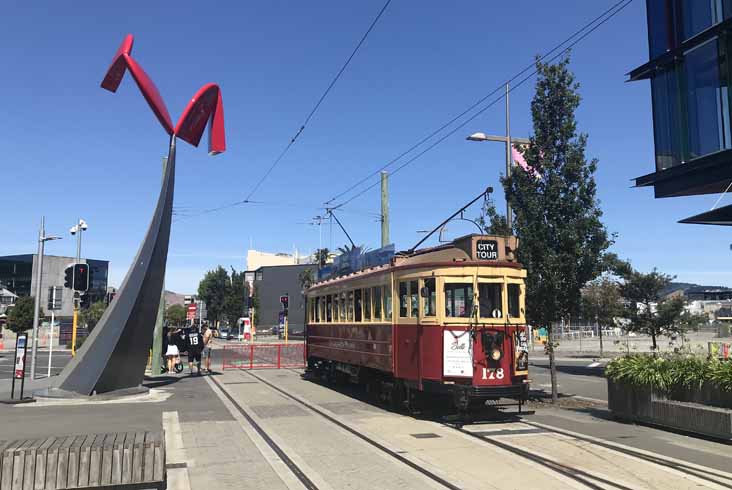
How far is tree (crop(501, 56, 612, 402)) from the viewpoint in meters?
14.0

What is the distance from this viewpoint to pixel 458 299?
1184 centimetres

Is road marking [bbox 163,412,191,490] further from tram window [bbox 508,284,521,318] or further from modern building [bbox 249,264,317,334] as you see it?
modern building [bbox 249,264,317,334]

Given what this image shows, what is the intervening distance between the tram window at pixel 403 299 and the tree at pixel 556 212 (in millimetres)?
3396

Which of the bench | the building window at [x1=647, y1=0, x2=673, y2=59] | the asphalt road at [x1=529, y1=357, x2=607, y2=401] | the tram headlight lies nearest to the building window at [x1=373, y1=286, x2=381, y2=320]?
the tram headlight

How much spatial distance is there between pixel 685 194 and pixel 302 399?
1006 cm

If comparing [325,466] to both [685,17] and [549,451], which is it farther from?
[685,17]

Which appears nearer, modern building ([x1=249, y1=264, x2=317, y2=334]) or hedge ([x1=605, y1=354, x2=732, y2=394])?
hedge ([x1=605, y1=354, x2=732, y2=394])

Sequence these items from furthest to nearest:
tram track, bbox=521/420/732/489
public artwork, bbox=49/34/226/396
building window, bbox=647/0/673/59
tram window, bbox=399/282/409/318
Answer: public artwork, bbox=49/34/226/396, building window, bbox=647/0/673/59, tram window, bbox=399/282/409/318, tram track, bbox=521/420/732/489

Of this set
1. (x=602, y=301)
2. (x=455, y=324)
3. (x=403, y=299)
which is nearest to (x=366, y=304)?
(x=403, y=299)

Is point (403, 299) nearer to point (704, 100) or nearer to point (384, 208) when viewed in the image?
point (704, 100)

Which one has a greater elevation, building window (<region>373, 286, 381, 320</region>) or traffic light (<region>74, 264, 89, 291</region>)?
traffic light (<region>74, 264, 89, 291</region>)

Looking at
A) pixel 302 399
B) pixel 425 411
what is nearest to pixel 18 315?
pixel 302 399

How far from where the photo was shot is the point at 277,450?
8.99 meters

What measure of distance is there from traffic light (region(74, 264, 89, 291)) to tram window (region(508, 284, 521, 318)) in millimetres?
13518
